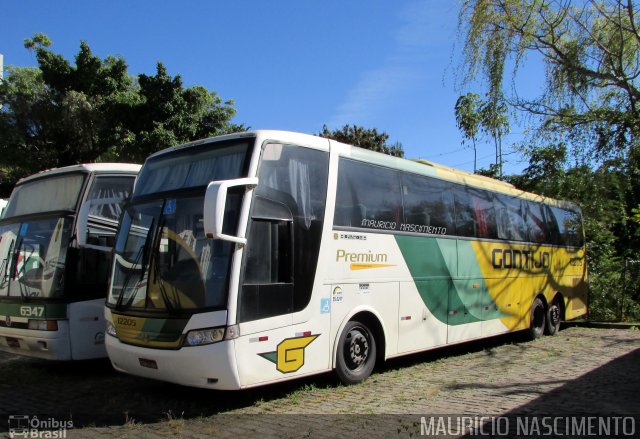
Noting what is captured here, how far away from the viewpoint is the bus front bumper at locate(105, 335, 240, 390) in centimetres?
566

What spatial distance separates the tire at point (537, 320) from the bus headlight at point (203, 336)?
29.2ft

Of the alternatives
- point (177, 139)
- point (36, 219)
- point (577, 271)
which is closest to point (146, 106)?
point (177, 139)

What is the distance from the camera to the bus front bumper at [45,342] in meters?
7.66

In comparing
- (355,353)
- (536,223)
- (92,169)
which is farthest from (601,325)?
(92,169)

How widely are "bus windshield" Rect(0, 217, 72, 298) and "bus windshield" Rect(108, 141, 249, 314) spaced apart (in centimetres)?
157

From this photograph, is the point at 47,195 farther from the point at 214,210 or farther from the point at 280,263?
the point at 214,210

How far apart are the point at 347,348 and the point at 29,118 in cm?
2309

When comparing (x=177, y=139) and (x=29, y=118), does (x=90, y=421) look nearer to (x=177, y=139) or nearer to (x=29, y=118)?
(x=177, y=139)

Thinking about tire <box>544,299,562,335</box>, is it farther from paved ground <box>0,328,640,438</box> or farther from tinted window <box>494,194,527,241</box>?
paved ground <box>0,328,640,438</box>

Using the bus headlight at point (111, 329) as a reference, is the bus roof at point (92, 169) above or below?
above

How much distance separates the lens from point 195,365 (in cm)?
576

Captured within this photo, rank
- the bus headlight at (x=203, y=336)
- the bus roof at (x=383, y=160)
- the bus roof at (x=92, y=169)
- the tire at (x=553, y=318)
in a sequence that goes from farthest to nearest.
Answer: the tire at (x=553, y=318), the bus roof at (x=92, y=169), the bus roof at (x=383, y=160), the bus headlight at (x=203, y=336)

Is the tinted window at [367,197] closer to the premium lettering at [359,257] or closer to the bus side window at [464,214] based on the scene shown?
the premium lettering at [359,257]

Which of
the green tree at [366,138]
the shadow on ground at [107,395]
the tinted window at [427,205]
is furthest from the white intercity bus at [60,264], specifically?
the green tree at [366,138]
